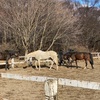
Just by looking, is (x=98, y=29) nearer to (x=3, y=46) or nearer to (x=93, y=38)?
(x=93, y=38)

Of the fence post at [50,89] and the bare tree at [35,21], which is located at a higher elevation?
the bare tree at [35,21]

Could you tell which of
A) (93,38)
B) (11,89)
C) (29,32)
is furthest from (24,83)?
(93,38)

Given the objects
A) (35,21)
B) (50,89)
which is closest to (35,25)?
(35,21)

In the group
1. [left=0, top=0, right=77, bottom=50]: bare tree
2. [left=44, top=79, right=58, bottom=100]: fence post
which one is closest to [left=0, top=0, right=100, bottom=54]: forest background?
[left=0, top=0, right=77, bottom=50]: bare tree

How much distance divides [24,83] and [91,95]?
13.0ft

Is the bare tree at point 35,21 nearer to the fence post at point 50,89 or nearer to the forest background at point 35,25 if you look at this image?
the forest background at point 35,25

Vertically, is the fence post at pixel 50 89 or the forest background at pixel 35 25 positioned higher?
the forest background at pixel 35 25

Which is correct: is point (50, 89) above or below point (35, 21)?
below

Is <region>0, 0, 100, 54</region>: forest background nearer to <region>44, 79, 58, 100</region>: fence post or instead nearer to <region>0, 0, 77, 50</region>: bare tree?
<region>0, 0, 77, 50</region>: bare tree

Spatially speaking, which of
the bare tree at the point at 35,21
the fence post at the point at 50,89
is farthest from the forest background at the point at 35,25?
the fence post at the point at 50,89

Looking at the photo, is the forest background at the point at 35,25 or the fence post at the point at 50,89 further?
the forest background at the point at 35,25

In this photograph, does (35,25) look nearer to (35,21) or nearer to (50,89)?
(35,21)

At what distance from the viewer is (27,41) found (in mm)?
30641

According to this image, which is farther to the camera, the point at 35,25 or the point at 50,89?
the point at 35,25
